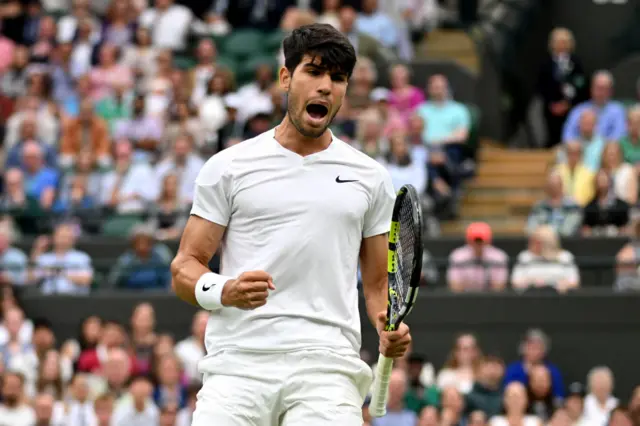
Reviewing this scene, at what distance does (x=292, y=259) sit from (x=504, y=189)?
1066cm

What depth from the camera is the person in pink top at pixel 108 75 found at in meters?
17.4

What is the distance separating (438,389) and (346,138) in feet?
10.6

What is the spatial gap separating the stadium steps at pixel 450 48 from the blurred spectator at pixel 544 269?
5.38m

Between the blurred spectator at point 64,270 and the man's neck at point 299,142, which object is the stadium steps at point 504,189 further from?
the man's neck at point 299,142

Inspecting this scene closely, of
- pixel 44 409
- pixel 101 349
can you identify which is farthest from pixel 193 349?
pixel 44 409

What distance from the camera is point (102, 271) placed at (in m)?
14.7

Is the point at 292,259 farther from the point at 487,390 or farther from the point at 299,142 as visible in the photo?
the point at 487,390

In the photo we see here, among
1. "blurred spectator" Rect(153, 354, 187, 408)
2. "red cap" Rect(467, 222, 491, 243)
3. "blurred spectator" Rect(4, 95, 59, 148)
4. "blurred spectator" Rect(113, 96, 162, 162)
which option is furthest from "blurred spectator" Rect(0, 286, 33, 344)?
"red cap" Rect(467, 222, 491, 243)

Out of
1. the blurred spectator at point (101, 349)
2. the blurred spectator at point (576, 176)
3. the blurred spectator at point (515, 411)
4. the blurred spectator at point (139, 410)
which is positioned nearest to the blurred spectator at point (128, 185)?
the blurred spectator at point (101, 349)

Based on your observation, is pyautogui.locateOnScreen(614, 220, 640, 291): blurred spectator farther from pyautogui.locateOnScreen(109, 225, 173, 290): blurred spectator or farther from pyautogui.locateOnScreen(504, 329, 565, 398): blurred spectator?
pyautogui.locateOnScreen(109, 225, 173, 290): blurred spectator

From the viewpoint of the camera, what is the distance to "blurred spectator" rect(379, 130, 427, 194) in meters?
14.5

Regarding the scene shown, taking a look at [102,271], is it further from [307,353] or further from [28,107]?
[307,353]

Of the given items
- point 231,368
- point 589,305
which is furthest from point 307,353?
point 589,305

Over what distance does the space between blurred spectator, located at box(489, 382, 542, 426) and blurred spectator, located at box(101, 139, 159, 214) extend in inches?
187
